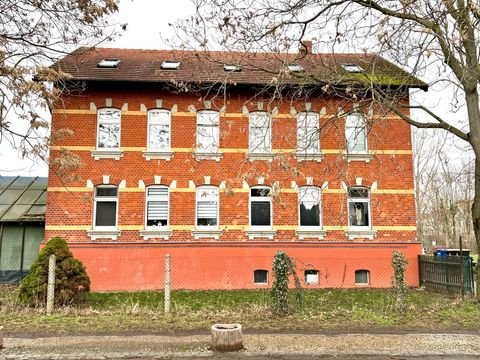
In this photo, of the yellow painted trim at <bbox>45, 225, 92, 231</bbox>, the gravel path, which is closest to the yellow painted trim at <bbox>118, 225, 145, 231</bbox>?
the yellow painted trim at <bbox>45, 225, 92, 231</bbox>

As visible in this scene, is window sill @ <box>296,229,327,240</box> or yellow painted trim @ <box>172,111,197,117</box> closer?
window sill @ <box>296,229,327,240</box>

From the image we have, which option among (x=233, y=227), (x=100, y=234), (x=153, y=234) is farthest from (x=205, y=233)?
(x=100, y=234)

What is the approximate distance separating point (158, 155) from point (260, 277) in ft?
19.1

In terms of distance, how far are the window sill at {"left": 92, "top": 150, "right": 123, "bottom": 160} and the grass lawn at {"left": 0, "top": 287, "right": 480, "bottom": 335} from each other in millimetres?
5470

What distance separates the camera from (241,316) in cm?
1017

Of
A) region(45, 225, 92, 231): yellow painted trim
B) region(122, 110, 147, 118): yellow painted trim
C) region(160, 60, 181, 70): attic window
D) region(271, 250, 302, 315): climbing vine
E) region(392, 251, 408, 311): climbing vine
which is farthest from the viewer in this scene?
region(160, 60, 181, 70): attic window

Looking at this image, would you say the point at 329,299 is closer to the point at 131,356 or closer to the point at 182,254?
the point at 182,254

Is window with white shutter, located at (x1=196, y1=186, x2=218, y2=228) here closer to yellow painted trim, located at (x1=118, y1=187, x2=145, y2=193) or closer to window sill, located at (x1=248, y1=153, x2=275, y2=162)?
window sill, located at (x1=248, y1=153, x2=275, y2=162)

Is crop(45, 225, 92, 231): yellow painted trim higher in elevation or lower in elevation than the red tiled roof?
lower

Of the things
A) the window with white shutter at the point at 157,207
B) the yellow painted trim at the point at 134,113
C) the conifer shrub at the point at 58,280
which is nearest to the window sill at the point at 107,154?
the yellow painted trim at the point at 134,113

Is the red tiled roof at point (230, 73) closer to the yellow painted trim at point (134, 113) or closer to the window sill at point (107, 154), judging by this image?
the yellow painted trim at point (134, 113)

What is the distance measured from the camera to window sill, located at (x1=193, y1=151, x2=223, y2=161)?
55.1 ft

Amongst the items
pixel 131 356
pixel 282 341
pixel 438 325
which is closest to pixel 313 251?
pixel 438 325

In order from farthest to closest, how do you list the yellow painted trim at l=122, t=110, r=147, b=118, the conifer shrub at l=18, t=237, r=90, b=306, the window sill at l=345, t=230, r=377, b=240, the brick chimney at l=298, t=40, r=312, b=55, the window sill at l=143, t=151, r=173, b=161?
the yellow painted trim at l=122, t=110, r=147, b=118, the window sill at l=345, t=230, r=377, b=240, the window sill at l=143, t=151, r=173, b=161, the conifer shrub at l=18, t=237, r=90, b=306, the brick chimney at l=298, t=40, r=312, b=55
